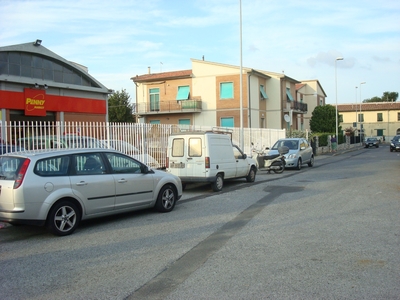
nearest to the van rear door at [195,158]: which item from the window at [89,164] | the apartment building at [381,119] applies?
the window at [89,164]

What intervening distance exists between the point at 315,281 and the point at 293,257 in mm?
958

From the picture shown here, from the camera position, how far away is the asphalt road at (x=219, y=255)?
454 cm

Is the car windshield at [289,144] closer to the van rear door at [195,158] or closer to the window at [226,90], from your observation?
the van rear door at [195,158]

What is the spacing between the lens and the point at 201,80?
129 feet

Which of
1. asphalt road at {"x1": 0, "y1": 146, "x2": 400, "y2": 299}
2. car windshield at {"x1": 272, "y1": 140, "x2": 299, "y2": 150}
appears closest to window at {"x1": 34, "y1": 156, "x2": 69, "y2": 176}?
asphalt road at {"x1": 0, "y1": 146, "x2": 400, "y2": 299}

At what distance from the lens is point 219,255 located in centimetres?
582

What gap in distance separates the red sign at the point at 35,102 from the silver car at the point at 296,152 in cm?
1402

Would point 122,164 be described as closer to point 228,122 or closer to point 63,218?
point 63,218

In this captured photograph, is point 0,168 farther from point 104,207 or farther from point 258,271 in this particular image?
point 258,271

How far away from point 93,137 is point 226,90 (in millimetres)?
25410

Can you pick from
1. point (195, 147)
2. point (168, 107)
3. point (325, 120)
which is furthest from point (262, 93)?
point (195, 147)

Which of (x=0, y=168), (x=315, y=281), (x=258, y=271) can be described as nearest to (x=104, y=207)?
(x=0, y=168)

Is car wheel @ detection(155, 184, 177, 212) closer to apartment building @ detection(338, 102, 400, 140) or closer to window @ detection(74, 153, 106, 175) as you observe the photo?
window @ detection(74, 153, 106, 175)

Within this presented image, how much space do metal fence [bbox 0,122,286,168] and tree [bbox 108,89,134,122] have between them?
31.4 metres
